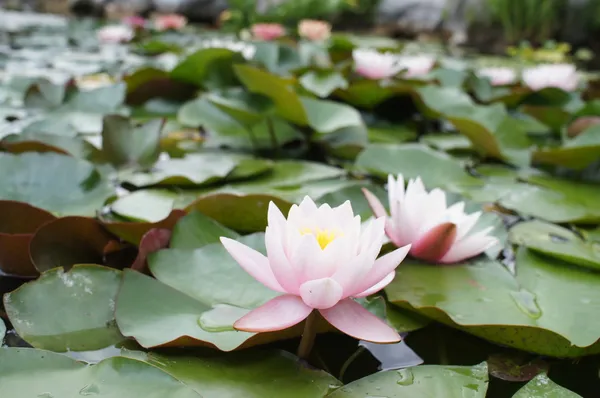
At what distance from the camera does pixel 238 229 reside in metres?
0.90

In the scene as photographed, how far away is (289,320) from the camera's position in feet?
1.67

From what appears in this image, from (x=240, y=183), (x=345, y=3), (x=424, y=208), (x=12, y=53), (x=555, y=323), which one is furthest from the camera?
(x=345, y=3)

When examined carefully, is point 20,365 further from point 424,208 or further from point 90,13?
point 90,13

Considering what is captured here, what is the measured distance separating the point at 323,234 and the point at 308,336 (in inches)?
4.3

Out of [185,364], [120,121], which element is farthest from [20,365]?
[120,121]

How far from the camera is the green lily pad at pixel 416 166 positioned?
1.15m

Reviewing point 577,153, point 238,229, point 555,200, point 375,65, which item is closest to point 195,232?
point 238,229

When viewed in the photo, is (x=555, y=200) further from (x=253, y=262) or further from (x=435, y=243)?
(x=253, y=262)

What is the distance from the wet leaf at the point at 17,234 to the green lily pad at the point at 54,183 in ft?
0.35

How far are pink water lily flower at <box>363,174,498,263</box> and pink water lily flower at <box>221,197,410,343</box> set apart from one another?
19 cm

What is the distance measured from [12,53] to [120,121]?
2.17m

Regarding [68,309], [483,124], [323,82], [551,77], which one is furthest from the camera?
[551,77]

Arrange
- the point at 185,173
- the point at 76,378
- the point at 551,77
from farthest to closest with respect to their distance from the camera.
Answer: the point at 551,77 → the point at 185,173 → the point at 76,378

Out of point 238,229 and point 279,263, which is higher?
point 279,263
